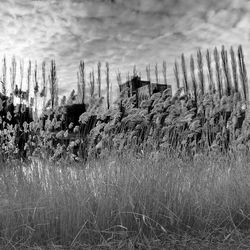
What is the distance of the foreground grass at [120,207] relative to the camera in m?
2.34

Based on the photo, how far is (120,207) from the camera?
2461 mm

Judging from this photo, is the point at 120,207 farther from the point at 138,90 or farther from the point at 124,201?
the point at 138,90

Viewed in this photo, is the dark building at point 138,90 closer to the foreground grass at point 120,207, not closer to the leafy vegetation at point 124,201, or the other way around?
the leafy vegetation at point 124,201

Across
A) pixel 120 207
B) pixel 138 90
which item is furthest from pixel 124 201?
pixel 138 90

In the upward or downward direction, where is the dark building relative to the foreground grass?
upward

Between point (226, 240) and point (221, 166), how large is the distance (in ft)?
3.89

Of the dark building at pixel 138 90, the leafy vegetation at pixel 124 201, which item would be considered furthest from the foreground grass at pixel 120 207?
the dark building at pixel 138 90

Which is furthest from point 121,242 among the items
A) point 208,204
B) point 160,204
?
point 208,204

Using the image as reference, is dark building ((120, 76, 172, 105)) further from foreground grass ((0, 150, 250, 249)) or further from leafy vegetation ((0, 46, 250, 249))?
foreground grass ((0, 150, 250, 249))

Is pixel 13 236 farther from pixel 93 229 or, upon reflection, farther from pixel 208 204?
pixel 208 204

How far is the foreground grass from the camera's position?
7.69ft

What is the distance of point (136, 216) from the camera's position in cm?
246

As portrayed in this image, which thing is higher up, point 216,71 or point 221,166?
point 216,71

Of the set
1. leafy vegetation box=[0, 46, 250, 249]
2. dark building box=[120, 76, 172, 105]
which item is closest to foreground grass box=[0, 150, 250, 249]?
leafy vegetation box=[0, 46, 250, 249]
